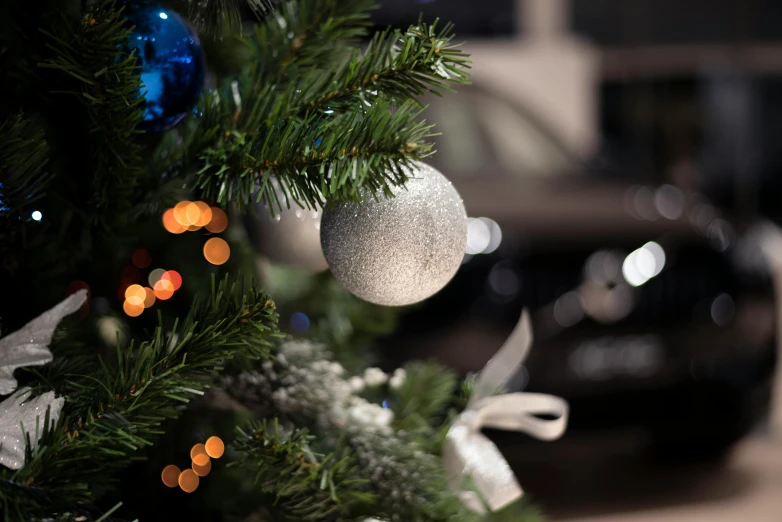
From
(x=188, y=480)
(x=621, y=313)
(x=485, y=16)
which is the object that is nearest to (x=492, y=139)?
(x=621, y=313)

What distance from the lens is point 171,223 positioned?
738 mm

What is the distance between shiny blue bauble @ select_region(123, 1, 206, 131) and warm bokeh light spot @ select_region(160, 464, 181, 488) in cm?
28

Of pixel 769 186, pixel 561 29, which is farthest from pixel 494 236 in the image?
pixel 769 186

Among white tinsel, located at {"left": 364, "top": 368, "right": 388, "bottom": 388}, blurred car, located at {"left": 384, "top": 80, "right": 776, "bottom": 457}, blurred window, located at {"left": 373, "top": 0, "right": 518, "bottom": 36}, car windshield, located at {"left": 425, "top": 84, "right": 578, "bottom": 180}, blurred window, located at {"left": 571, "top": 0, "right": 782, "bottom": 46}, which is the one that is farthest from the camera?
blurred window, located at {"left": 571, "top": 0, "right": 782, "bottom": 46}

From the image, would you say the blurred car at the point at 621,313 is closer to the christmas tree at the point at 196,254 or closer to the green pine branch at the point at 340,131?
the christmas tree at the point at 196,254

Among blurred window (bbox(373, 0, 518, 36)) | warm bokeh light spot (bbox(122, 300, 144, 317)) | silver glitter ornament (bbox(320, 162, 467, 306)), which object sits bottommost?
warm bokeh light spot (bbox(122, 300, 144, 317))

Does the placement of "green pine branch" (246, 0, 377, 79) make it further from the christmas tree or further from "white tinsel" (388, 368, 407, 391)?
"white tinsel" (388, 368, 407, 391)

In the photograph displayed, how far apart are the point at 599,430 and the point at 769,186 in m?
6.43

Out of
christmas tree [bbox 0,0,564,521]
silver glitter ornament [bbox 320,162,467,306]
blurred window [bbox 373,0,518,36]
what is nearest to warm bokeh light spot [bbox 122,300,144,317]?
christmas tree [bbox 0,0,564,521]

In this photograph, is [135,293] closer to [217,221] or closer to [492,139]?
[217,221]

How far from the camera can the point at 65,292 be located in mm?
653

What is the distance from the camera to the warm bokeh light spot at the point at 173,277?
2.48ft

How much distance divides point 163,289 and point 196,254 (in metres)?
0.06

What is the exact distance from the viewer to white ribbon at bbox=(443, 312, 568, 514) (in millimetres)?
711
